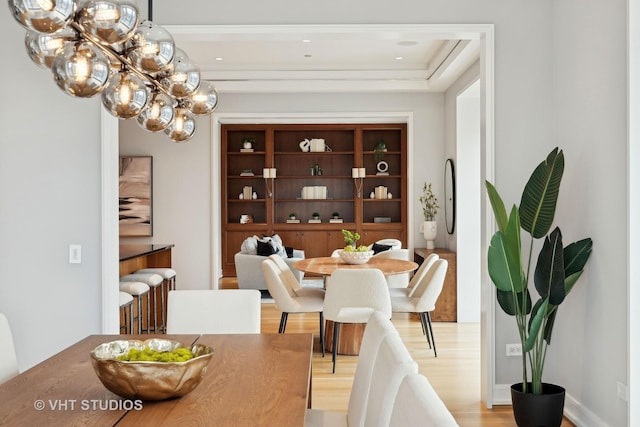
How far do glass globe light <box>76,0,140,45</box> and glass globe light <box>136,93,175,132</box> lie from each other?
77 cm

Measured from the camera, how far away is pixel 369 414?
2.02 meters

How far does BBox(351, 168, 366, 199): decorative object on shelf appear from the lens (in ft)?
32.8

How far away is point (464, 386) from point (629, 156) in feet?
7.14

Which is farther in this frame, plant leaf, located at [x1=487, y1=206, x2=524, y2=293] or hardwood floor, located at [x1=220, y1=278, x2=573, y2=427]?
hardwood floor, located at [x1=220, y1=278, x2=573, y2=427]

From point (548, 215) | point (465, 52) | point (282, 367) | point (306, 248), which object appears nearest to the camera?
point (282, 367)

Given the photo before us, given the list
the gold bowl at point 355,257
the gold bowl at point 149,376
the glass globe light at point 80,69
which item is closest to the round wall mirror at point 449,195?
the gold bowl at point 355,257

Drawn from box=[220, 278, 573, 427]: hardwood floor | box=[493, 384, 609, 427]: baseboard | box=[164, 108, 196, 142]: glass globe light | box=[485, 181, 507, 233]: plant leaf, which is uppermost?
box=[164, 108, 196, 142]: glass globe light

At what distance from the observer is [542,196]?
11.4 feet

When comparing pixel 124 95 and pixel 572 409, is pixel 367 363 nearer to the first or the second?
pixel 124 95

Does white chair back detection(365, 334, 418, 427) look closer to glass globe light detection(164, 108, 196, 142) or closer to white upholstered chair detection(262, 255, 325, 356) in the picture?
glass globe light detection(164, 108, 196, 142)

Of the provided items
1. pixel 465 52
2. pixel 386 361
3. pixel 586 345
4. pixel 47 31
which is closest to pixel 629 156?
pixel 586 345

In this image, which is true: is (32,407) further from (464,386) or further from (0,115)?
(464,386)

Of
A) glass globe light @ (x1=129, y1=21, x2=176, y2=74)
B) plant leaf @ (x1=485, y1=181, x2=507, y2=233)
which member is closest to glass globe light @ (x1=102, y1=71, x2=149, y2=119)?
glass globe light @ (x1=129, y1=21, x2=176, y2=74)

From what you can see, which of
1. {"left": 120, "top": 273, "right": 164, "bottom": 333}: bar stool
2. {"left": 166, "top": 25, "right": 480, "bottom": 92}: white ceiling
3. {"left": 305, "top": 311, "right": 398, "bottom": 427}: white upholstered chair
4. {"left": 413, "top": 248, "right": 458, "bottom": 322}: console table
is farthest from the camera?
{"left": 413, "top": 248, "right": 458, "bottom": 322}: console table
